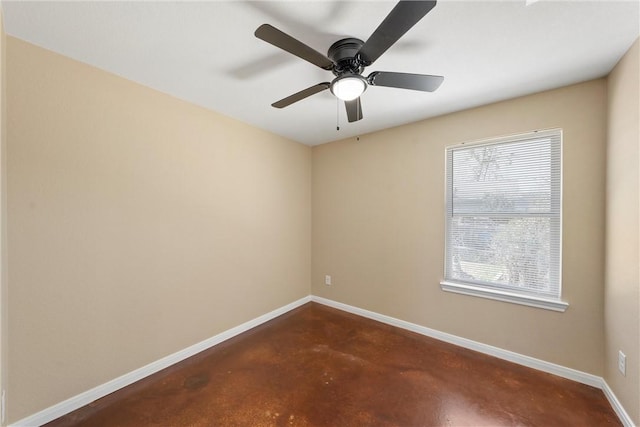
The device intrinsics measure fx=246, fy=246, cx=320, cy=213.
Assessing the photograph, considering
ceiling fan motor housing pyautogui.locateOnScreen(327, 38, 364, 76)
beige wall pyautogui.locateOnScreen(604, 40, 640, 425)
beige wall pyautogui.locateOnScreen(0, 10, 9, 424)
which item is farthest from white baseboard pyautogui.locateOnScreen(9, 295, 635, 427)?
ceiling fan motor housing pyautogui.locateOnScreen(327, 38, 364, 76)

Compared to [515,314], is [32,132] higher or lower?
higher

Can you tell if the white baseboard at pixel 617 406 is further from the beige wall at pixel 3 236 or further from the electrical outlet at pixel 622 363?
the beige wall at pixel 3 236

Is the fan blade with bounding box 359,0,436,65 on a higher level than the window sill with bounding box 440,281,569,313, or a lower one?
higher

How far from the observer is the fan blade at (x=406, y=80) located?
1483 millimetres

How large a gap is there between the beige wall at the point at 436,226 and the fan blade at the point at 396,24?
5.50ft

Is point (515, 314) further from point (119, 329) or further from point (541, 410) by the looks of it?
point (119, 329)

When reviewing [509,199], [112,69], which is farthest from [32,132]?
[509,199]

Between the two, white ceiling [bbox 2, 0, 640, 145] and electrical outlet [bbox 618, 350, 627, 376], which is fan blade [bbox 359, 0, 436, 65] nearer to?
white ceiling [bbox 2, 0, 640, 145]

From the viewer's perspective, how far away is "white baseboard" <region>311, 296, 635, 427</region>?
5.69ft

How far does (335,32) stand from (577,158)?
2165mm

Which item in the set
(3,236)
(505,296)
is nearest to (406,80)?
(505,296)

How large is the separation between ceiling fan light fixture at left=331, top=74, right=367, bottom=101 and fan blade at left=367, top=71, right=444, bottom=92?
0.09 meters

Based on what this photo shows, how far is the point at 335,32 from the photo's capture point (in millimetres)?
1464

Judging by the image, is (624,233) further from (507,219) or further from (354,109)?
(354,109)
